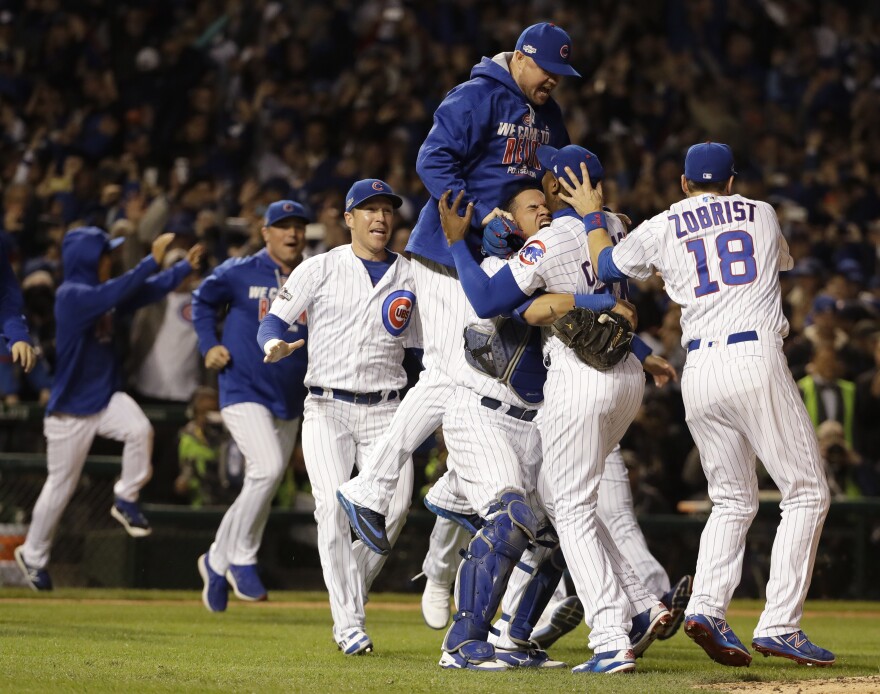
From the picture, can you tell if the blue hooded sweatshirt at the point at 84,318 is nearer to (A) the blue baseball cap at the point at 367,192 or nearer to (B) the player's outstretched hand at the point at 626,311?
(A) the blue baseball cap at the point at 367,192

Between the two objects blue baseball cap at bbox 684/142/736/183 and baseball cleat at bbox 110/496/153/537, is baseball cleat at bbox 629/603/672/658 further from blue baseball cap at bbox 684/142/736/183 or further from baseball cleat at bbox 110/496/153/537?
baseball cleat at bbox 110/496/153/537

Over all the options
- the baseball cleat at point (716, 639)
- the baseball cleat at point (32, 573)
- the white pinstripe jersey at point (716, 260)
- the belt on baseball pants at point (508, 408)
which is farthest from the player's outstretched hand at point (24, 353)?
the baseball cleat at point (716, 639)

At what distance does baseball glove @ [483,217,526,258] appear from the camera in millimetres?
6238

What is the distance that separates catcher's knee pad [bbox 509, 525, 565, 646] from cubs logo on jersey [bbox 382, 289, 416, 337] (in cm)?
147

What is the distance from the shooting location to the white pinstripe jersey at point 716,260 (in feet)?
19.2

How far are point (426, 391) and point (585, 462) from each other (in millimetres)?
1013

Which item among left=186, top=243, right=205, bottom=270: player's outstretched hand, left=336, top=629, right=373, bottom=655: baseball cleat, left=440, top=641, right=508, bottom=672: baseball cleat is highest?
left=186, top=243, right=205, bottom=270: player's outstretched hand

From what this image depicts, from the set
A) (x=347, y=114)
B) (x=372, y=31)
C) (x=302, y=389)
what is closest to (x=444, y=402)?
(x=302, y=389)

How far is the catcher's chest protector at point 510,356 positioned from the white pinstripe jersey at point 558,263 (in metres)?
0.12

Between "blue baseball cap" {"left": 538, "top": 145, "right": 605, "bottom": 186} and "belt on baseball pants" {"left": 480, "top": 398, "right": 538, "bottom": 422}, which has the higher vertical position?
"blue baseball cap" {"left": 538, "top": 145, "right": 605, "bottom": 186}

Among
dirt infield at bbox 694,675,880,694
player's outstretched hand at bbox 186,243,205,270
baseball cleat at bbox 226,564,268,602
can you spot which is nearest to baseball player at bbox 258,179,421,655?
baseball cleat at bbox 226,564,268,602

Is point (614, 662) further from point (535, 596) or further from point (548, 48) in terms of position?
point (548, 48)

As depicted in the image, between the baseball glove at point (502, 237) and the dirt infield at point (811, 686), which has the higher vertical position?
the baseball glove at point (502, 237)

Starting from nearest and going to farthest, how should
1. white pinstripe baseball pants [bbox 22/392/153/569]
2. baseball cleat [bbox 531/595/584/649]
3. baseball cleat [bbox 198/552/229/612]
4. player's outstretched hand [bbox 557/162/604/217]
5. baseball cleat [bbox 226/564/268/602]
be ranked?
player's outstretched hand [bbox 557/162/604/217] < baseball cleat [bbox 531/595/584/649] < baseball cleat [bbox 226/564/268/602] < baseball cleat [bbox 198/552/229/612] < white pinstripe baseball pants [bbox 22/392/153/569]
